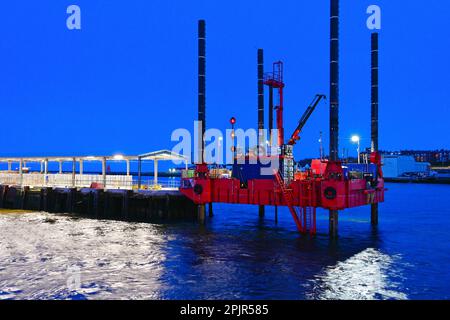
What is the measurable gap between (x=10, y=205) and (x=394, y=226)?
152 ft

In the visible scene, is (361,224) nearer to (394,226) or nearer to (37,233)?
(394,226)

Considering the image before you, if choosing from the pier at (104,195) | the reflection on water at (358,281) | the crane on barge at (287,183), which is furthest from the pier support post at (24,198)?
the reflection on water at (358,281)

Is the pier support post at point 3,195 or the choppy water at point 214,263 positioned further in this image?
the pier support post at point 3,195

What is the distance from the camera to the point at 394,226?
4397 cm

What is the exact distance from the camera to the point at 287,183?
32.7 meters

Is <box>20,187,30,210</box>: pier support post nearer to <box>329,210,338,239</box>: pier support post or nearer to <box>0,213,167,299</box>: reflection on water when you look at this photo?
<box>0,213,167,299</box>: reflection on water

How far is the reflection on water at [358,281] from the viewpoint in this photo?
18188mm

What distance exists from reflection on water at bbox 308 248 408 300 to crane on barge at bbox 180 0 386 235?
5981 mm

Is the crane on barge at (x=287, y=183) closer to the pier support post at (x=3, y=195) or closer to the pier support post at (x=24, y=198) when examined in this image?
the pier support post at (x=24, y=198)

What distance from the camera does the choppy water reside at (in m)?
18.8

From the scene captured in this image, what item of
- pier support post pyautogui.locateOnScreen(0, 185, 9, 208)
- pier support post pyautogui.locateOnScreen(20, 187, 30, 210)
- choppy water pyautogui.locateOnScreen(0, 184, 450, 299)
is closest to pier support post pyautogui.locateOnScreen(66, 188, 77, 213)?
pier support post pyautogui.locateOnScreen(20, 187, 30, 210)

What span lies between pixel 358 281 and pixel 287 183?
43.1 ft

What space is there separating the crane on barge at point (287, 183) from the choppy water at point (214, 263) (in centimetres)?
281
